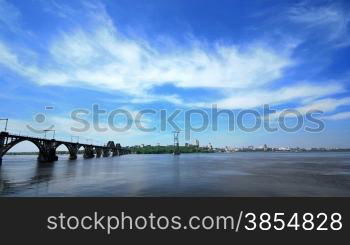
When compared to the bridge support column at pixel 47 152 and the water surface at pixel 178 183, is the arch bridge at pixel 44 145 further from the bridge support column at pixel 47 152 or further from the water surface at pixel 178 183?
the water surface at pixel 178 183

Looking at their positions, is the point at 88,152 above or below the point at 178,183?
above

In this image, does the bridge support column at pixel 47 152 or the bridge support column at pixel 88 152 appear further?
the bridge support column at pixel 88 152

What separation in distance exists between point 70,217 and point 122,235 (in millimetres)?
3557

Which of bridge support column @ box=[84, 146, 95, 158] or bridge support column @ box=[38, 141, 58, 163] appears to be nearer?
bridge support column @ box=[38, 141, 58, 163]

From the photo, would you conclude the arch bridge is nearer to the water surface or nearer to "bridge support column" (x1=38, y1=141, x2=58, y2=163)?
"bridge support column" (x1=38, y1=141, x2=58, y2=163)

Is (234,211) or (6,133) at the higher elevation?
(6,133)

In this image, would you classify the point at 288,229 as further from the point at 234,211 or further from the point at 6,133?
the point at 6,133

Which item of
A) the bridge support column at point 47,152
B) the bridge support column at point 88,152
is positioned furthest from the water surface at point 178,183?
the bridge support column at point 88,152

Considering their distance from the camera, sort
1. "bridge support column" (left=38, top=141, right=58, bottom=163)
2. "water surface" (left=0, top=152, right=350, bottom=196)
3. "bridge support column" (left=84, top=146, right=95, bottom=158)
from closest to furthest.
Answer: "water surface" (left=0, top=152, right=350, bottom=196)
"bridge support column" (left=38, top=141, right=58, bottom=163)
"bridge support column" (left=84, top=146, right=95, bottom=158)

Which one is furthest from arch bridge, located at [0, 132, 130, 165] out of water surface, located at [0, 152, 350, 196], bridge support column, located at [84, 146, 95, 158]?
water surface, located at [0, 152, 350, 196]

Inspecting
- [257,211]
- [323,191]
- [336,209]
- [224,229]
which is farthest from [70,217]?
[323,191]

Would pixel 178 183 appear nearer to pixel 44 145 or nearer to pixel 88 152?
pixel 44 145

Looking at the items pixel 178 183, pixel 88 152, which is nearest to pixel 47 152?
pixel 88 152

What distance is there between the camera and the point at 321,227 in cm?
1485
